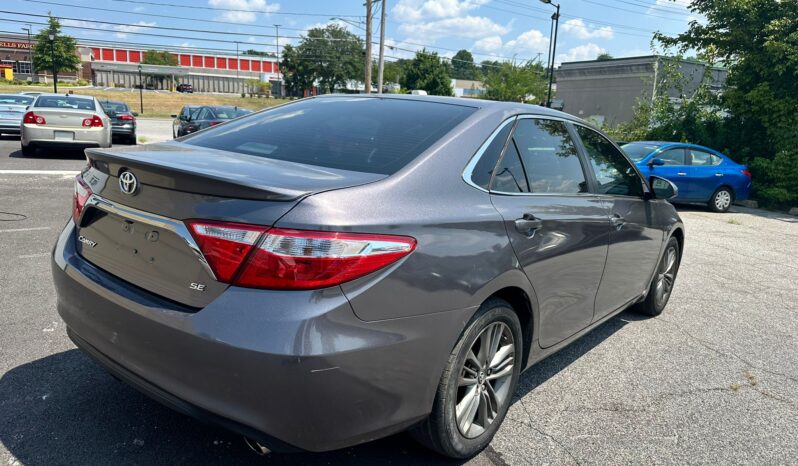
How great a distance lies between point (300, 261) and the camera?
6.33 ft

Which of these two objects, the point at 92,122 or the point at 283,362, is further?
the point at 92,122

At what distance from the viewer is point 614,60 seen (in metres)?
49.2

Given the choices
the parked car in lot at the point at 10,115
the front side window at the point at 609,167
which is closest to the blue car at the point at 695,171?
the front side window at the point at 609,167

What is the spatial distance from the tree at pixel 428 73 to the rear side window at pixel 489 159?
238 ft

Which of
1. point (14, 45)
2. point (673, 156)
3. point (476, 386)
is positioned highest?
point (14, 45)

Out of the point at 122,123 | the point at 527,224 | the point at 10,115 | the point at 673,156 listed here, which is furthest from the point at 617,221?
the point at 10,115

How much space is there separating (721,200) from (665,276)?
997cm

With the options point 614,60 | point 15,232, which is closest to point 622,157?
point 15,232

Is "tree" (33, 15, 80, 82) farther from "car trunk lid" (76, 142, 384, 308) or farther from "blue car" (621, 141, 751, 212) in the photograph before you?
"car trunk lid" (76, 142, 384, 308)

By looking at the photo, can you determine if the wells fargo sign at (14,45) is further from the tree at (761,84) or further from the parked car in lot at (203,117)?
the tree at (761,84)

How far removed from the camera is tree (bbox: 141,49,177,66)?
353 feet

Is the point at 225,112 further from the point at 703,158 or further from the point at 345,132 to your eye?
the point at 345,132

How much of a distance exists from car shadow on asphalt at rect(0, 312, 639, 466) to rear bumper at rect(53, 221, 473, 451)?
397mm

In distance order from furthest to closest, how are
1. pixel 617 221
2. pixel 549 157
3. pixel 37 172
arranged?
1. pixel 37 172
2. pixel 617 221
3. pixel 549 157
